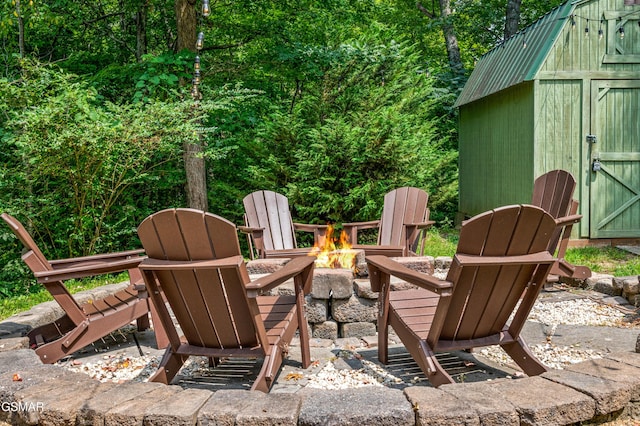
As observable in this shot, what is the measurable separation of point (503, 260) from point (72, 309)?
2292mm

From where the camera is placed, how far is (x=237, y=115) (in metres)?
8.22

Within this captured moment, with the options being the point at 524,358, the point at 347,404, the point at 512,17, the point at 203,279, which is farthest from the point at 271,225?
the point at 512,17

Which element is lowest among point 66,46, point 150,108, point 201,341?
point 201,341

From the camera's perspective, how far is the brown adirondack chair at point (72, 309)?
9.95 ft

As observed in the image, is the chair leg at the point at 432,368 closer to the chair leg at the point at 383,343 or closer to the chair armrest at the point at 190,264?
the chair leg at the point at 383,343

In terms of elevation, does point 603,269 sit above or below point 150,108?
below

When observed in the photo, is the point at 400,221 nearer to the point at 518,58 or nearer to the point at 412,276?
the point at 412,276

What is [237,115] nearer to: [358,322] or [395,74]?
[395,74]

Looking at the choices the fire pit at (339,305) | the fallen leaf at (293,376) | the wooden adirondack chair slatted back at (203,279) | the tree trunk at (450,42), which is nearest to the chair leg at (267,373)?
the wooden adirondack chair slatted back at (203,279)

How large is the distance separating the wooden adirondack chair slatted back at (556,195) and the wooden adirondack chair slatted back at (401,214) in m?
1.03

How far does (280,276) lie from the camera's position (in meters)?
2.65

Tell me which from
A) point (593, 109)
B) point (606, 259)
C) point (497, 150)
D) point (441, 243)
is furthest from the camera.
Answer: point (497, 150)

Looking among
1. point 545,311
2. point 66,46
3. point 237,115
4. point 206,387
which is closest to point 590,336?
point 545,311

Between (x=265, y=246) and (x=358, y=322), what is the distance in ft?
5.64
